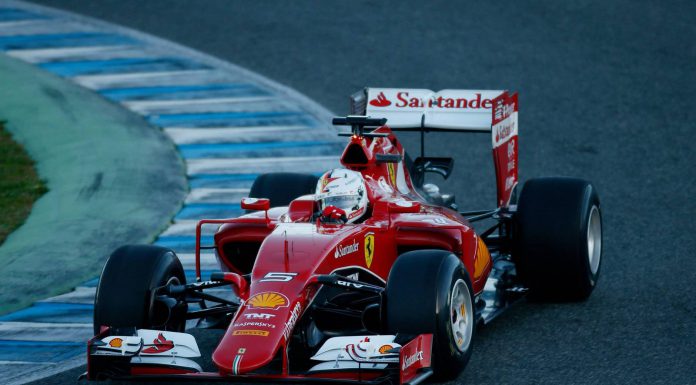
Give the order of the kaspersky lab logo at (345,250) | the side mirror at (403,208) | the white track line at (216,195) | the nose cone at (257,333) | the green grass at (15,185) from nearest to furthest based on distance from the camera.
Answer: the nose cone at (257,333), the kaspersky lab logo at (345,250), the side mirror at (403,208), the green grass at (15,185), the white track line at (216,195)

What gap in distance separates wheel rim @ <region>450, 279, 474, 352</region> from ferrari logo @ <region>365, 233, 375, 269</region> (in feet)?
2.52

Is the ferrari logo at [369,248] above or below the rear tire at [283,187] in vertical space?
below

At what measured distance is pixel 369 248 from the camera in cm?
869

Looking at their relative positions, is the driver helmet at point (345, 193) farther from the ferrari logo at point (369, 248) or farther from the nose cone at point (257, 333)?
the nose cone at point (257, 333)

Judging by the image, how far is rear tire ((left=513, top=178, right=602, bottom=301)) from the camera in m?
9.79

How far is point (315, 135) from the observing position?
49.4ft

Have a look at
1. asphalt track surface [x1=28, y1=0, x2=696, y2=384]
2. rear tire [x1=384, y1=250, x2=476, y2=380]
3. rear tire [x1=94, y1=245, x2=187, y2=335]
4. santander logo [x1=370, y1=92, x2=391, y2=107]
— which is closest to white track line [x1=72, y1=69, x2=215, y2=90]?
asphalt track surface [x1=28, y1=0, x2=696, y2=384]

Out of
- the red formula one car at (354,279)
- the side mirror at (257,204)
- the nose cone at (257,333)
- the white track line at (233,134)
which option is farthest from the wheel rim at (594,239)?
the white track line at (233,134)

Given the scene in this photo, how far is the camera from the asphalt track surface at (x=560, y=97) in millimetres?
8961

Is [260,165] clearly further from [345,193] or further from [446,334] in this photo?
[446,334]

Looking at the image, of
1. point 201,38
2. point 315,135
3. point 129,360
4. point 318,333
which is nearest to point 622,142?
point 315,135

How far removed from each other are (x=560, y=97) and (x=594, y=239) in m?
6.58

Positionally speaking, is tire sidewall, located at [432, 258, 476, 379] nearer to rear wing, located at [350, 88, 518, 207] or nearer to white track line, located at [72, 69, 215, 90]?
rear wing, located at [350, 88, 518, 207]

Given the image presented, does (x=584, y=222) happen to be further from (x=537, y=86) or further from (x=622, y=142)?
(x=537, y=86)
